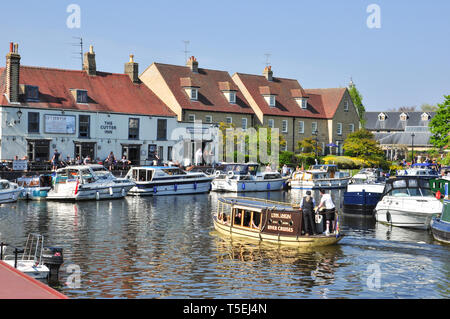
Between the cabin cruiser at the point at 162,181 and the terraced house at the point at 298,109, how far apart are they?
2625 cm

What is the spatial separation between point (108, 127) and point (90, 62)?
8112 mm

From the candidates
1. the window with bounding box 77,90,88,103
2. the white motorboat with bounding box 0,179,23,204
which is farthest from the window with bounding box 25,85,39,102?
the white motorboat with bounding box 0,179,23,204

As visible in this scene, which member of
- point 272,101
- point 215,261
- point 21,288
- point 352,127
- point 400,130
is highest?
point 272,101

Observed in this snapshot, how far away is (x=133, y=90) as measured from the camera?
66.7 meters

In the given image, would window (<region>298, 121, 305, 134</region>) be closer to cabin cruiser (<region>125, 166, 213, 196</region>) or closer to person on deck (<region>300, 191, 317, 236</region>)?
cabin cruiser (<region>125, 166, 213, 196</region>)

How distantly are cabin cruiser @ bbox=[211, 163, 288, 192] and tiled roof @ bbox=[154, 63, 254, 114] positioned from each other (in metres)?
10.7

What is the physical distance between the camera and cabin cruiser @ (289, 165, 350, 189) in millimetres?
62812

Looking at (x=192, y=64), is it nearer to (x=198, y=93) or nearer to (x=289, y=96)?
(x=198, y=93)

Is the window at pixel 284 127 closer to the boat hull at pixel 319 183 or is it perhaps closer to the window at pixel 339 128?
the window at pixel 339 128

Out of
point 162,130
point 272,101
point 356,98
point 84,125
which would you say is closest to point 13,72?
point 84,125

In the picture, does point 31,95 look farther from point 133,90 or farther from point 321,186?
point 321,186

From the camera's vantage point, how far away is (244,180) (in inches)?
2283
